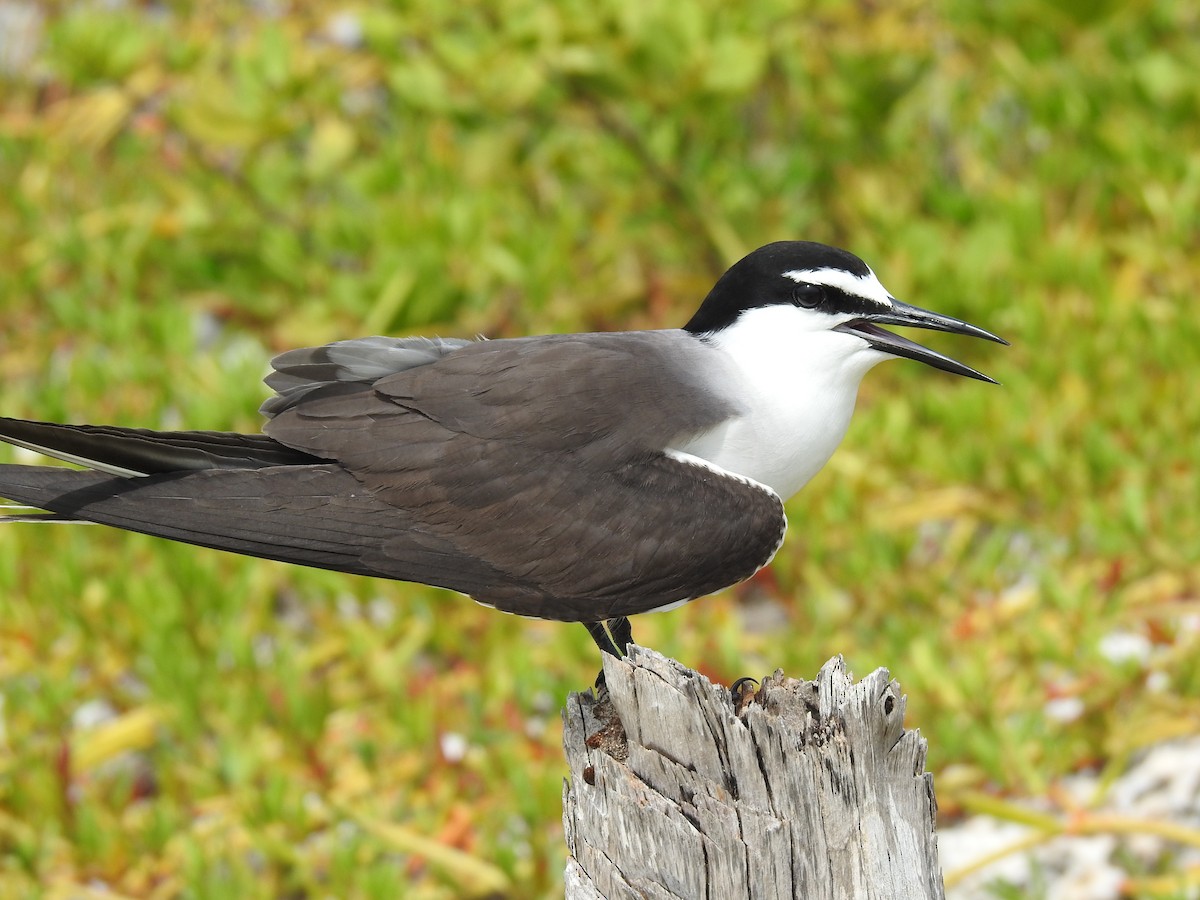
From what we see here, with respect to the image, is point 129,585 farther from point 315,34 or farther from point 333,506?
point 315,34

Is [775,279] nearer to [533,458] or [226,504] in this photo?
[533,458]

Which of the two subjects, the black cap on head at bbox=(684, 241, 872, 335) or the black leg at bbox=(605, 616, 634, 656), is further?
the black leg at bbox=(605, 616, 634, 656)

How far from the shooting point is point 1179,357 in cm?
516

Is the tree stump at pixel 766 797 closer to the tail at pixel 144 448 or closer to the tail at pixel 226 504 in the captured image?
the tail at pixel 226 504

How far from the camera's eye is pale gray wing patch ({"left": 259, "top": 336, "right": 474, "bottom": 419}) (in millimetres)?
3008

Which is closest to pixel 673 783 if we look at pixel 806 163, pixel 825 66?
pixel 806 163

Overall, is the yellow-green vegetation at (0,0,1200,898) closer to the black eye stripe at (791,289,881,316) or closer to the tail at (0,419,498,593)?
the tail at (0,419,498,593)

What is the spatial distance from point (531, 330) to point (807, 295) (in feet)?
8.45

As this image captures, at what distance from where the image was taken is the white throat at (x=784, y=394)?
297 centimetres

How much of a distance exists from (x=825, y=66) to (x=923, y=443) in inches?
77.9

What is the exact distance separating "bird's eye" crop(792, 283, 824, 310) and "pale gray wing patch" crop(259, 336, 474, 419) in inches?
29.0

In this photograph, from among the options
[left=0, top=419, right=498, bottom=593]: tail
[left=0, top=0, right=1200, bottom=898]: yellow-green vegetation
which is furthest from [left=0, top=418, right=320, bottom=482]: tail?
[left=0, top=0, right=1200, bottom=898]: yellow-green vegetation

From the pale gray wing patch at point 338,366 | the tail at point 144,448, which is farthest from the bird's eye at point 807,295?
the tail at point 144,448

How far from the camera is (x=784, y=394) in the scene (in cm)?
299
